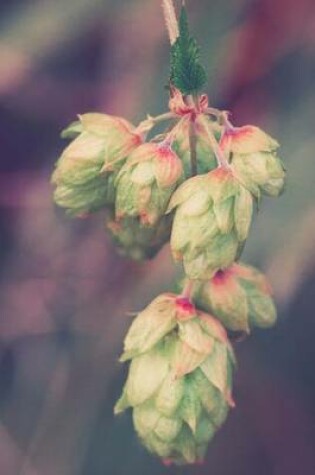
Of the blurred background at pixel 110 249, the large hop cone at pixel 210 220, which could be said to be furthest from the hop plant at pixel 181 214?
the blurred background at pixel 110 249

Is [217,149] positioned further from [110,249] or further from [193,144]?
[110,249]

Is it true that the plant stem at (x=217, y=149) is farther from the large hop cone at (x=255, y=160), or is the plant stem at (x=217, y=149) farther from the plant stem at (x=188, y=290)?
the plant stem at (x=188, y=290)

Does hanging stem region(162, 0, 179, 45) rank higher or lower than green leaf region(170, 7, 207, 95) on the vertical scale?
higher

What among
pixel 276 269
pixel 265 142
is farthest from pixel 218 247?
pixel 276 269

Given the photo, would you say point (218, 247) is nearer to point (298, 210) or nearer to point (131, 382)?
point (131, 382)

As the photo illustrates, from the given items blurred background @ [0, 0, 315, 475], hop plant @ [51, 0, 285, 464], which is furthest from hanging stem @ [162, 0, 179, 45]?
blurred background @ [0, 0, 315, 475]

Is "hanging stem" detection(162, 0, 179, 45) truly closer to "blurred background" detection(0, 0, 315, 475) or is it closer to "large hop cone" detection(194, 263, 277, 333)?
"large hop cone" detection(194, 263, 277, 333)

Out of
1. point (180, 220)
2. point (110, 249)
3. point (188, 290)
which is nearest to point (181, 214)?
point (180, 220)
